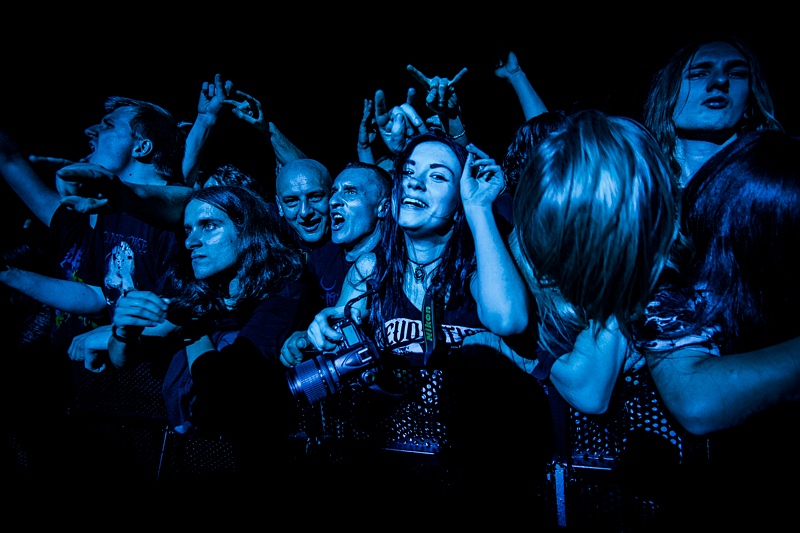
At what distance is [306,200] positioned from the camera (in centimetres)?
271

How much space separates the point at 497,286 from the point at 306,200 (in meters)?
1.63

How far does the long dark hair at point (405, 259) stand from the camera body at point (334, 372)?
0.50m

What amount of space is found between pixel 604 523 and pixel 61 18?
4533 millimetres

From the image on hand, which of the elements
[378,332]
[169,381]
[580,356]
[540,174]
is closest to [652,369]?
[580,356]

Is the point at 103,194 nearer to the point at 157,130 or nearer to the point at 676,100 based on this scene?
the point at 157,130

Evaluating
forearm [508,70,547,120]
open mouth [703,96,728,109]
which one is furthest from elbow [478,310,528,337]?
forearm [508,70,547,120]

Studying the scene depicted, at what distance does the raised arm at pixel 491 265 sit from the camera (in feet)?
4.66

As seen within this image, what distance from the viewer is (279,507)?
1540 mm

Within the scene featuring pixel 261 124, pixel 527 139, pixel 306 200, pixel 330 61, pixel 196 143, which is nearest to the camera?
pixel 527 139

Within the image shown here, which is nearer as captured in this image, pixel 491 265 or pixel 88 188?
pixel 491 265

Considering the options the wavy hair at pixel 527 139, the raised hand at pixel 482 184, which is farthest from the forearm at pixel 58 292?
the wavy hair at pixel 527 139

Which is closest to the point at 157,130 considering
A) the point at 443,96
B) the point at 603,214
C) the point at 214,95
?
the point at 214,95

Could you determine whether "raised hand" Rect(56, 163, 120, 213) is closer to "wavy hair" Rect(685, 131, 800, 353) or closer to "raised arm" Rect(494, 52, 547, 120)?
"wavy hair" Rect(685, 131, 800, 353)

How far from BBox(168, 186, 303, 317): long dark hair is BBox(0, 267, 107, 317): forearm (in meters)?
0.46
